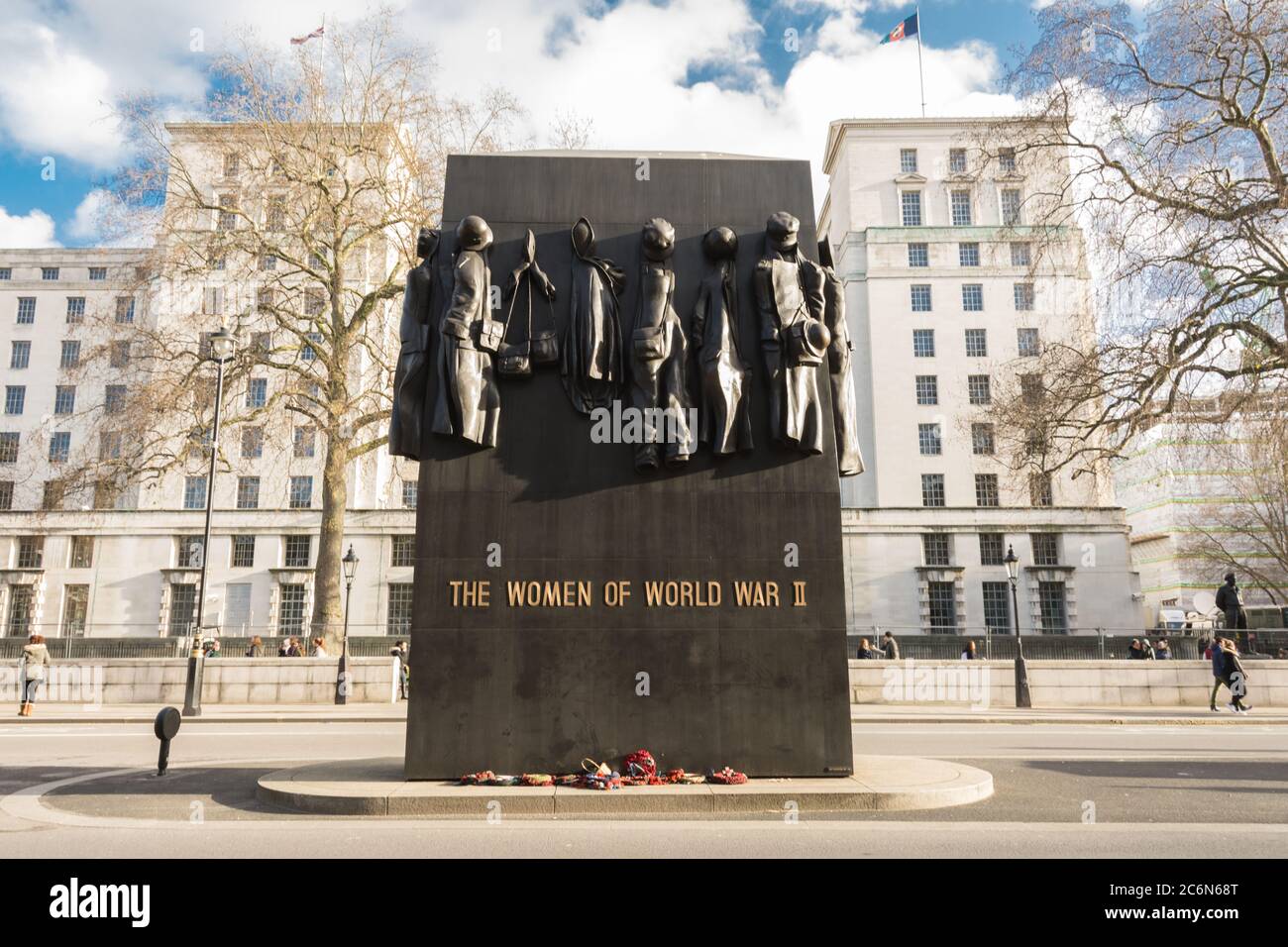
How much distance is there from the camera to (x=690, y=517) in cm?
966

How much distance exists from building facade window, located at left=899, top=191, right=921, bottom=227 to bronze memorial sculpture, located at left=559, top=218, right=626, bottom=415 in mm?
59054

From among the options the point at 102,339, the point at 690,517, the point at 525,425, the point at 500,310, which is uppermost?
the point at 102,339

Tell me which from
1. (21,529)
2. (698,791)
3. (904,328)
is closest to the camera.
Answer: (698,791)

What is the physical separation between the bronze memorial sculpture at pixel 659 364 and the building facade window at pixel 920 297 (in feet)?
181

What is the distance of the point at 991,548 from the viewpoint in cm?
5406

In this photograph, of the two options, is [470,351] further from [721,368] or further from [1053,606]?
[1053,606]

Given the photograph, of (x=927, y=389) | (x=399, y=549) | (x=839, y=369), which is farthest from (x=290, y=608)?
(x=839, y=369)

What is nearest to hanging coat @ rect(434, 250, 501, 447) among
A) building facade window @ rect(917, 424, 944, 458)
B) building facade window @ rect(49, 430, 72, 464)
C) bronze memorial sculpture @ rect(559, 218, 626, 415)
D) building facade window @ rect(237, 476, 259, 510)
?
bronze memorial sculpture @ rect(559, 218, 626, 415)

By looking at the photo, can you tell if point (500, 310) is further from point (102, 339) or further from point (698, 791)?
point (102, 339)

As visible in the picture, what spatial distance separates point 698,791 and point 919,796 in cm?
219

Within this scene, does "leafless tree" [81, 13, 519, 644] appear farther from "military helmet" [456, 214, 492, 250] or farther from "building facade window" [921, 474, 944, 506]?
"building facade window" [921, 474, 944, 506]

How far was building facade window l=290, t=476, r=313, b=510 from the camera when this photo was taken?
189ft

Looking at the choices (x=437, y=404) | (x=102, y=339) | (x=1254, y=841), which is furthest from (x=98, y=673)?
(x=102, y=339)

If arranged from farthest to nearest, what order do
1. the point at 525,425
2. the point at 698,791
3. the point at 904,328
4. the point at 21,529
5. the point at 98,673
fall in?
the point at 904,328 → the point at 21,529 → the point at 98,673 → the point at 525,425 → the point at 698,791
